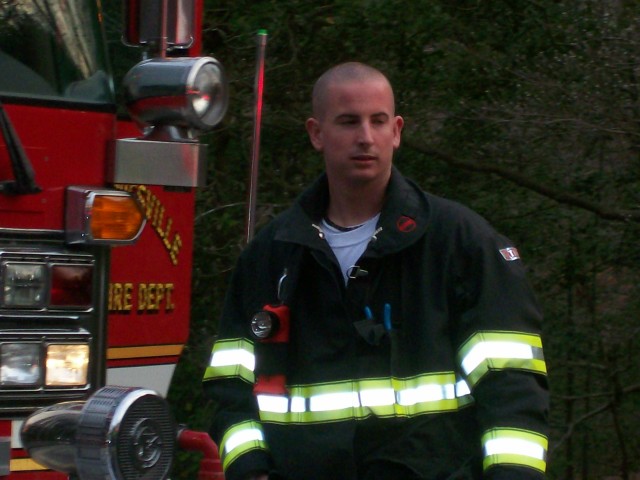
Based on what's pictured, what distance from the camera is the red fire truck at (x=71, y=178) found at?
3.46 m

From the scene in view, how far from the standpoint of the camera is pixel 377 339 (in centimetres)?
280

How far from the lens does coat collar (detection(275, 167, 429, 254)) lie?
112 inches

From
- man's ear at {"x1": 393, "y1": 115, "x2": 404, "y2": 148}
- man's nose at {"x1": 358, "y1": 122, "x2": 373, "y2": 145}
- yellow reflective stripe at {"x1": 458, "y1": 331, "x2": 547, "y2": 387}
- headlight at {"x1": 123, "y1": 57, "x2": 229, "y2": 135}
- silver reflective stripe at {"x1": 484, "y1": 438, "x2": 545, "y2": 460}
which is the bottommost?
silver reflective stripe at {"x1": 484, "y1": 438, "x2": 545, "y2": 460}

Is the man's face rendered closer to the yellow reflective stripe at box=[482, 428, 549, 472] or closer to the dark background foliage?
the yellow reflective stripe at box=[482, 428, 549, 472]

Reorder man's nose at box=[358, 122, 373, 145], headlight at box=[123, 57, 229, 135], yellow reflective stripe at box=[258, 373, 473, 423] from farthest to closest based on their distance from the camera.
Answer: headlight at box=[123, 57, 229, 135] → man's nose at box=[358, 122, 373, 145] → yellow reflective stripe at box=[258, 373, 473, 423]

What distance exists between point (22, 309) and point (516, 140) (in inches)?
175

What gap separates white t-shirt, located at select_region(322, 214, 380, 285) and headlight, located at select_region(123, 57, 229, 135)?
2.55 ft

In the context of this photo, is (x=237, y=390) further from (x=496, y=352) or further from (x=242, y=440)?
(x=496, y=352)

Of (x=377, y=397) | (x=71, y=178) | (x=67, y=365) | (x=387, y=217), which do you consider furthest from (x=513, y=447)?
(x=71, y=178)

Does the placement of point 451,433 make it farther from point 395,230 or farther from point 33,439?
Answer: point 33,439

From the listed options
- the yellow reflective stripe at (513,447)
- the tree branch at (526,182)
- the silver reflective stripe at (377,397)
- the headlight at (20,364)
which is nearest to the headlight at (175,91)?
the headlight at (20,364)

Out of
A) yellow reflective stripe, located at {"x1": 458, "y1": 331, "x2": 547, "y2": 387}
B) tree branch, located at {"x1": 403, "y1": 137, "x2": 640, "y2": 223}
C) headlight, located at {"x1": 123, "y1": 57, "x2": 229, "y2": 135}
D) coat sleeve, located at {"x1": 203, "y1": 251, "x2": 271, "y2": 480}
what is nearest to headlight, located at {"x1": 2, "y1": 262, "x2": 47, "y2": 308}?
headlight, located at {"x1": 123, "y1": 57, "x2": 229, "y2": 135}

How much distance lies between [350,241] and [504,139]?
4742 mm

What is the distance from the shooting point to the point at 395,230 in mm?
Answer: 2852
